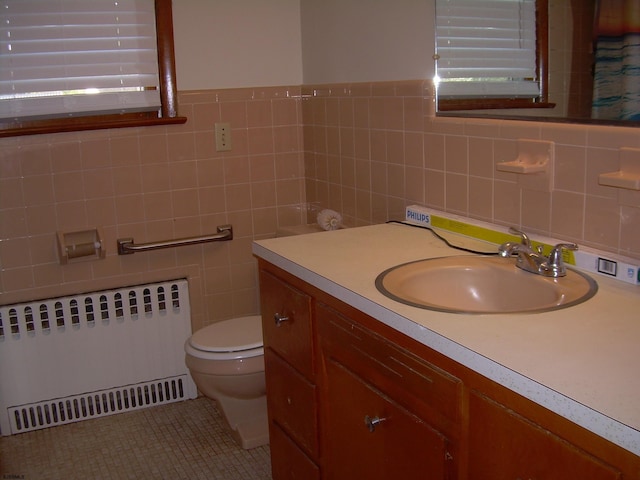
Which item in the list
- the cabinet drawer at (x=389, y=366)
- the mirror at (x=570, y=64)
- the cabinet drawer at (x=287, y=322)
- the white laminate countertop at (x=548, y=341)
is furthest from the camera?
the cabinet drawer at (x=287, y=322)

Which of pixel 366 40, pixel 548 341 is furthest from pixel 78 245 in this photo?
pixel 548 341

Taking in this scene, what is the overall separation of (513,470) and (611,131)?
0.80 meters

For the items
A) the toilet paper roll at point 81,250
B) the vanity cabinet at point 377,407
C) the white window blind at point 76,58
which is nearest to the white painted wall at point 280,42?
the white window blind at point 76,58

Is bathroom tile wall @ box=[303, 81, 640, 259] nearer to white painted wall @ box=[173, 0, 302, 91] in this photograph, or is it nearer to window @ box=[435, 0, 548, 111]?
window @ box=[435, 0, 548, 111]

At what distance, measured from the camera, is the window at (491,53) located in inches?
74.1

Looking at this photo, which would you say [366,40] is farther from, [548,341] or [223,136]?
[548,341]

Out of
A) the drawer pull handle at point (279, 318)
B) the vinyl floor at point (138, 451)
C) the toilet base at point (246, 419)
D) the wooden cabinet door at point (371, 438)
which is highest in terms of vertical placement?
the drawer pull handle at point (279, 318)

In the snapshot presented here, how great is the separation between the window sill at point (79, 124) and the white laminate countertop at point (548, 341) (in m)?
1.21

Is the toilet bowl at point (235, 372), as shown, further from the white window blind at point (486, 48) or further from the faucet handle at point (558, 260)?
the faucet handle at point (558, 260)

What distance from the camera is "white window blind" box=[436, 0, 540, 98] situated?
1.91 meters

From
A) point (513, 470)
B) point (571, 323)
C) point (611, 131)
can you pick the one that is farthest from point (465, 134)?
point (513, 470)

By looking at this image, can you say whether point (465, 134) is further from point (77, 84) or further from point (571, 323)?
point (77, 84)

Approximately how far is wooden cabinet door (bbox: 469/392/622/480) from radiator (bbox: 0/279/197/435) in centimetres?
190

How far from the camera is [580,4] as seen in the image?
1.71 metres
